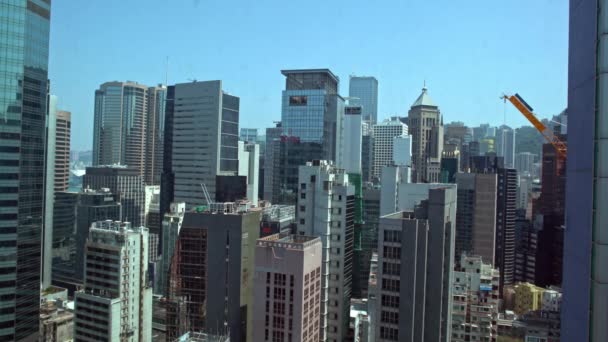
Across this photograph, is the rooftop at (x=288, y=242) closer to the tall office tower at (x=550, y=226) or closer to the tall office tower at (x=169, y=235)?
the tall office tower at (x=169, y=235)

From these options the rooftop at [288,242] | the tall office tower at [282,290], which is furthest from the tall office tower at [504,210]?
the tall office tower at [282,290]

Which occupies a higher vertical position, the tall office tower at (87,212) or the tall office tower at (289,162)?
the tall office tower at (289,162)

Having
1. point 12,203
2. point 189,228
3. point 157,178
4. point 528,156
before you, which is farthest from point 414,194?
point 157,178

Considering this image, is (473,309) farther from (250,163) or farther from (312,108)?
(250,163)

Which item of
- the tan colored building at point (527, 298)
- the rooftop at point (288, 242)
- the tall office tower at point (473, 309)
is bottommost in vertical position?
the tan colored building at point (527, 298)

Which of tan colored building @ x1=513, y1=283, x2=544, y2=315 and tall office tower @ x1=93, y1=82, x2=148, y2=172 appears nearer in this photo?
tan colored building @ x1=513, y1=283, x2=544, y2=315

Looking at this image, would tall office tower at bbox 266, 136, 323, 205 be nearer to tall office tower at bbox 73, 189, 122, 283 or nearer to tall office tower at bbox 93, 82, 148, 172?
tall office tower at bbox 73, 189, 122, 283

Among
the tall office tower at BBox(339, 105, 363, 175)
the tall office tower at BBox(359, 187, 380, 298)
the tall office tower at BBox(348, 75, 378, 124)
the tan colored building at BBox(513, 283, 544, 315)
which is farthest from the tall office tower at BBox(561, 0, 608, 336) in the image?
the tall office tower at BBox(348, 75, 378, 124)
